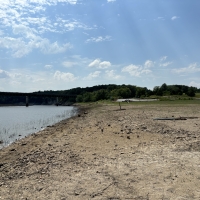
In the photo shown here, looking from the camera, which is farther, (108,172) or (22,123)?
(22,123)

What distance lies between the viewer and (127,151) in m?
11.7

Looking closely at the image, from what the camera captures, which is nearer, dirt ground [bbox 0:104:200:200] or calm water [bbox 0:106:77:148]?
dirt ground [bbox 0:104:200:200]

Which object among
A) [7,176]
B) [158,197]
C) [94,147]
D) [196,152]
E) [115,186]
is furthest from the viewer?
[94,147]

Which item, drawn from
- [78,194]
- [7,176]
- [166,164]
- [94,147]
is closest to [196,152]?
[166,164]

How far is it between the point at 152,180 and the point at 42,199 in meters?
3.48

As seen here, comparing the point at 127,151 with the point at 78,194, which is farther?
the point at 127,151

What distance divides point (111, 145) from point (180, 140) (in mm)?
4210

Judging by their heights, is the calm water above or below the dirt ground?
below

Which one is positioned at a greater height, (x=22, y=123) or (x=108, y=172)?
(x=108, y=172)

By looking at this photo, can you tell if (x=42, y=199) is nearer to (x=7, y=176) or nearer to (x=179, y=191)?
(x=7, y=176)

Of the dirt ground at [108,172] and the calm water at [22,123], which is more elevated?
the dirt ground at [108,172]

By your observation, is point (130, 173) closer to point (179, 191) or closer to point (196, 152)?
point (179, 191)

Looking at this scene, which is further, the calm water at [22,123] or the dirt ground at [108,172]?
the calm water at [22,123]

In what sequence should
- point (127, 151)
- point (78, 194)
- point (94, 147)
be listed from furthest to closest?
point (94, 147), point (127, 151), point (78, 194)
